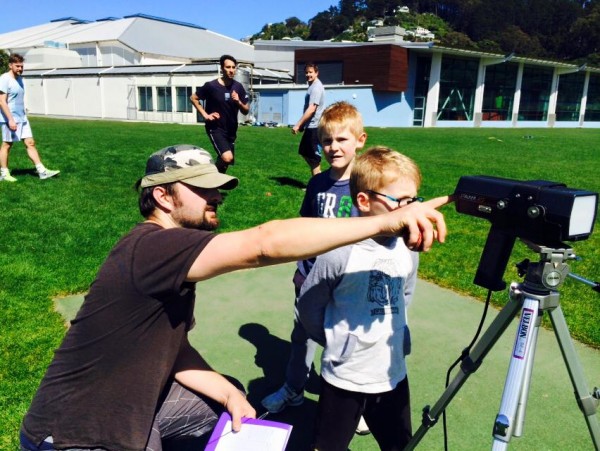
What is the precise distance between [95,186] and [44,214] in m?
1.98

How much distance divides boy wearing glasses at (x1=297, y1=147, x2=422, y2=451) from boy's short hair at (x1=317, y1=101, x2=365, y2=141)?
104 cm

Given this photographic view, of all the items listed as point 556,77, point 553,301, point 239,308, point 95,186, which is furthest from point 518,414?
point 556,77

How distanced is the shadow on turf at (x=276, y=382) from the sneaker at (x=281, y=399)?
0.04 meters

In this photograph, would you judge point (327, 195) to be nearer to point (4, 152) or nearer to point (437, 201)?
point (437, 201)

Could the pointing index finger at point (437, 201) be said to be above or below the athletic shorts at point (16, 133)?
above

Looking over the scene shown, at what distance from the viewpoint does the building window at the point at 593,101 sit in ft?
180

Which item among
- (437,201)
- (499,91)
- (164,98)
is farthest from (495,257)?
(499,91)

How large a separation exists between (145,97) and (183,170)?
1563 inches

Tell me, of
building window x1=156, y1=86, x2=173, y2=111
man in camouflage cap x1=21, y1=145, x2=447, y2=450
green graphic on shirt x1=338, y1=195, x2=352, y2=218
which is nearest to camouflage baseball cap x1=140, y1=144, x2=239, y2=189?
man in camouflage cap x1=21, y1=145, x2=447, y2=450

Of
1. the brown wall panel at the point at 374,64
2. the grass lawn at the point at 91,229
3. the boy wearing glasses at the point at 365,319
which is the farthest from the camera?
the brown wall panel at the point at 374,64

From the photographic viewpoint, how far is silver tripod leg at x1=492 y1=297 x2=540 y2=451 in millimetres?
1629

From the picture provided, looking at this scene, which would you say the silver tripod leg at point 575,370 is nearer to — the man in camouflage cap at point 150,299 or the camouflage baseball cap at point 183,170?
the man in camouflage cap at point 150,299

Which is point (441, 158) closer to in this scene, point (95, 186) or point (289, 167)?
point (289, 167)

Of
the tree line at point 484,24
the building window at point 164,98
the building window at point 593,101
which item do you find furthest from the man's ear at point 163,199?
the tree line at point 484,24
